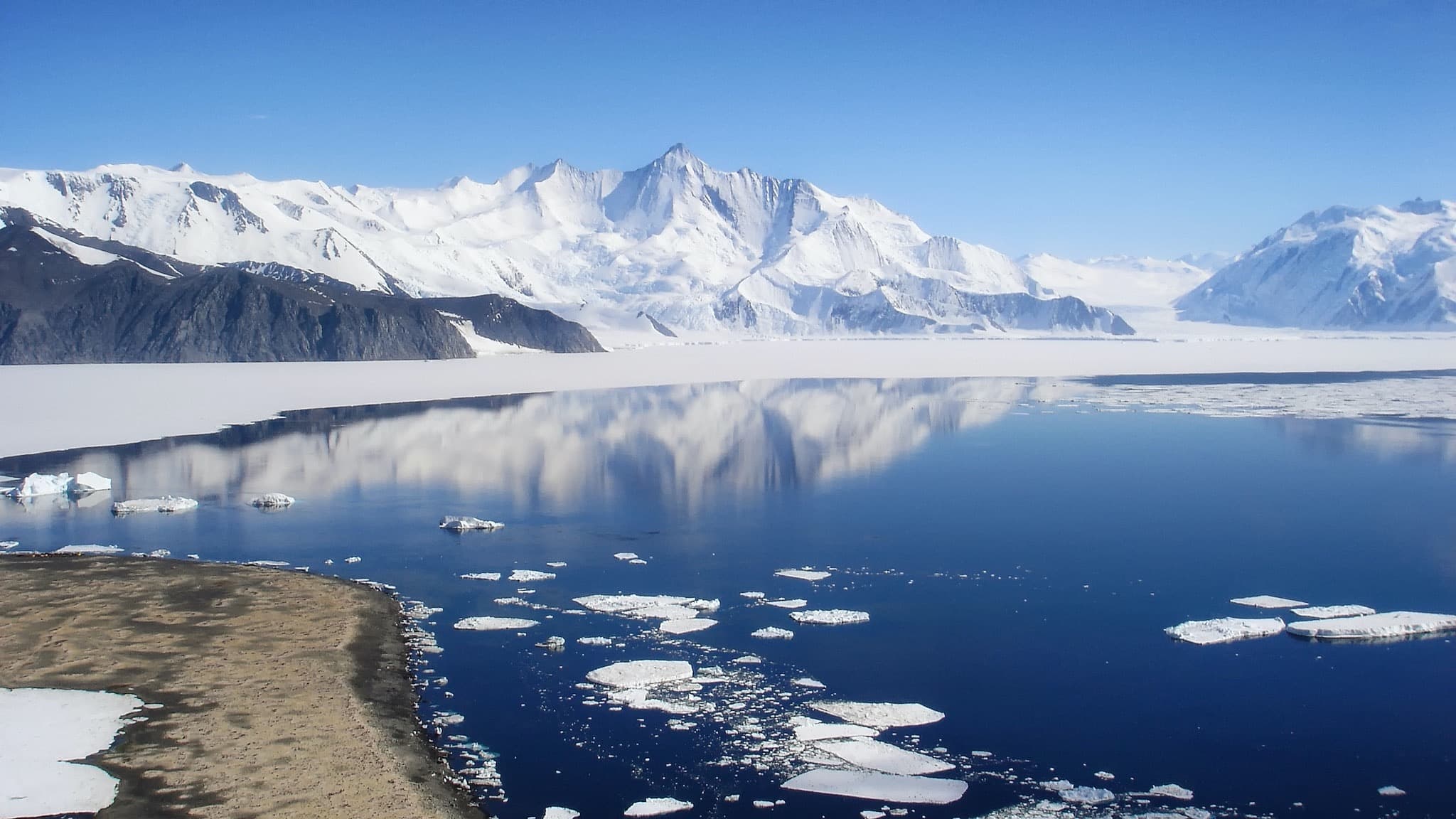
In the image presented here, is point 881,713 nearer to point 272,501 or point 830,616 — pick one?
point 830,616

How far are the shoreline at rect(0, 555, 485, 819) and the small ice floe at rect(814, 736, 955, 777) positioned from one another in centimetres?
423

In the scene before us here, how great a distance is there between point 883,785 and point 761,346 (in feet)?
551

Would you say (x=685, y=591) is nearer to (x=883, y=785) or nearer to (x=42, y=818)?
(x=883, y=785)

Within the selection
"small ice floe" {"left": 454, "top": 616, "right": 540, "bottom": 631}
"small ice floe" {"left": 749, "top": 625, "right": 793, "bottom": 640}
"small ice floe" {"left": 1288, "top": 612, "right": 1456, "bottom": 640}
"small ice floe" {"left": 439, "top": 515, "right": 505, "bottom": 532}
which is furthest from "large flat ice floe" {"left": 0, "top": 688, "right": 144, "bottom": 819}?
"small ice floe" {"left": 1288, "top": 612, "right": 1456, "bottom": 640}

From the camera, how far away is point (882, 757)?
43.5 ft

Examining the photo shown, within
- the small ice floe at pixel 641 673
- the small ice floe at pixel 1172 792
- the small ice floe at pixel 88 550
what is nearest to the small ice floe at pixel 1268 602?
the small ice floe at pixel 1172 792

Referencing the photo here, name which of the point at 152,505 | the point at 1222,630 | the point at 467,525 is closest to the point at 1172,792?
the point at 1222,630

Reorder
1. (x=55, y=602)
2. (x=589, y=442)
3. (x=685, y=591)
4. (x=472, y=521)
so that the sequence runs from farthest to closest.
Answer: (x=589, y=442) → (x=472, y=521) → (x=685, y=591) → (x=55, y=602)

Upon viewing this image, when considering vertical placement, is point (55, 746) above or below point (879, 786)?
above

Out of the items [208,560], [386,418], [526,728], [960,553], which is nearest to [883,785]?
[526,728]

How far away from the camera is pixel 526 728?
14.2 m

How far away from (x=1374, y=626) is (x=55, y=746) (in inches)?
744

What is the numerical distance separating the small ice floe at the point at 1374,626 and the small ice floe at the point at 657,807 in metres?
11.3

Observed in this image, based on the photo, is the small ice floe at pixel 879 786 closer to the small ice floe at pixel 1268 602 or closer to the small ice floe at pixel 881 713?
the small ice floe at pixel 881 713
